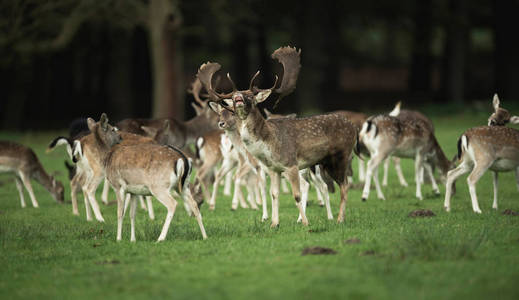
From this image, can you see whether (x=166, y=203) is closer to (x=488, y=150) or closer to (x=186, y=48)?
(x=488, y=150)

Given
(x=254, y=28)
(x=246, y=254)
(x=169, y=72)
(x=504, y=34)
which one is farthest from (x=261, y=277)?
(x=254, y=28)

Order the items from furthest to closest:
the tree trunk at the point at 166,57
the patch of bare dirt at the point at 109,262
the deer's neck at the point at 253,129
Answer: the tree trunk at the point at 166,57, the deer's neck at the point at 253,129, the patch of bare dirt at the point at 109,262

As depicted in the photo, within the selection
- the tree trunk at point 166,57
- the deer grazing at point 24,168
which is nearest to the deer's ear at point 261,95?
the deer grazing at point 24,168

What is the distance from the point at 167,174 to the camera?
8.36 metres

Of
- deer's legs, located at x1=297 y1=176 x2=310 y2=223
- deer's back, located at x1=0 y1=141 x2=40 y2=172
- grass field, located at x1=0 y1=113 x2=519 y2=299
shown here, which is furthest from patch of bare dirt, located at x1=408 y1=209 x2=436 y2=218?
deer's back, located at x1=0 y1=141 x2=40 y2=172

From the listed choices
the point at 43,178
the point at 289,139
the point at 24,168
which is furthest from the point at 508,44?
the point at 289,139

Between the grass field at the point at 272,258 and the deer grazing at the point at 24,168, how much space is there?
7.58 feet

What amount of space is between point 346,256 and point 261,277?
3.49ft

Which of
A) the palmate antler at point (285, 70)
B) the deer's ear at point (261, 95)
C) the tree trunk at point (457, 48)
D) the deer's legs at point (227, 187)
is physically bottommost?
the deer's legs at point (227, 187)

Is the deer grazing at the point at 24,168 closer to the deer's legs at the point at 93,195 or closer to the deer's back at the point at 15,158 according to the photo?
the deer's back at the point at 15,158

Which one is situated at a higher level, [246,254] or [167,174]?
[167,174]

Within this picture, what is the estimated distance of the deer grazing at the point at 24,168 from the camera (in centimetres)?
1335

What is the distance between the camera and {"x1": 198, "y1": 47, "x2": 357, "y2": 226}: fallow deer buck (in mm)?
9250

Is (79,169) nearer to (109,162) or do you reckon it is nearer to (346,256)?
(109,162)
